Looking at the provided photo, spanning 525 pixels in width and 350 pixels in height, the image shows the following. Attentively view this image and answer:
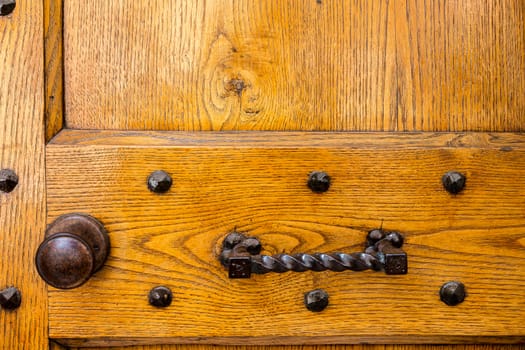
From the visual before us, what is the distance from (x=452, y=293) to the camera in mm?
485

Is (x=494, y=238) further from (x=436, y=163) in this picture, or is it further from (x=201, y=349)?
(x=201, y=349)

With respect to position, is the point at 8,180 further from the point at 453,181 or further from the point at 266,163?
the point at 453,181

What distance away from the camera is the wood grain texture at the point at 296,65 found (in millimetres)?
490

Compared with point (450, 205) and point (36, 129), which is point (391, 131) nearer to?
point (450, 205)

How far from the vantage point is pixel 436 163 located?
49 centimetres

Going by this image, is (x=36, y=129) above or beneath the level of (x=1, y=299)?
Result: above

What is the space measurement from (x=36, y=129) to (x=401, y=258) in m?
0.36

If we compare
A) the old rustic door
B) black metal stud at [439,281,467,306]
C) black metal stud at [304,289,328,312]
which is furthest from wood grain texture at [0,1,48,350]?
black metal stud at [439,281,467,306]

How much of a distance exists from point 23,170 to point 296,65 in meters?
0.29

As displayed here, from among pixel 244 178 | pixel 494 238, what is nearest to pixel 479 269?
pixel 494 238

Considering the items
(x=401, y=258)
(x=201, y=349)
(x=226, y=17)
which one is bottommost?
(x=201, y=349)

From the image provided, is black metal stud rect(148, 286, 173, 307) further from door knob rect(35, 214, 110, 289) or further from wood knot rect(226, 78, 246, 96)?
wood knot rect(226, 78, 246, 96)

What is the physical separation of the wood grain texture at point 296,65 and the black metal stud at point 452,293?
6.3 inches

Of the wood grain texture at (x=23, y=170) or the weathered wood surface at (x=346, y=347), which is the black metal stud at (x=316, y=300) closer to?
the weathered wood surface at (x=346, y=347)
